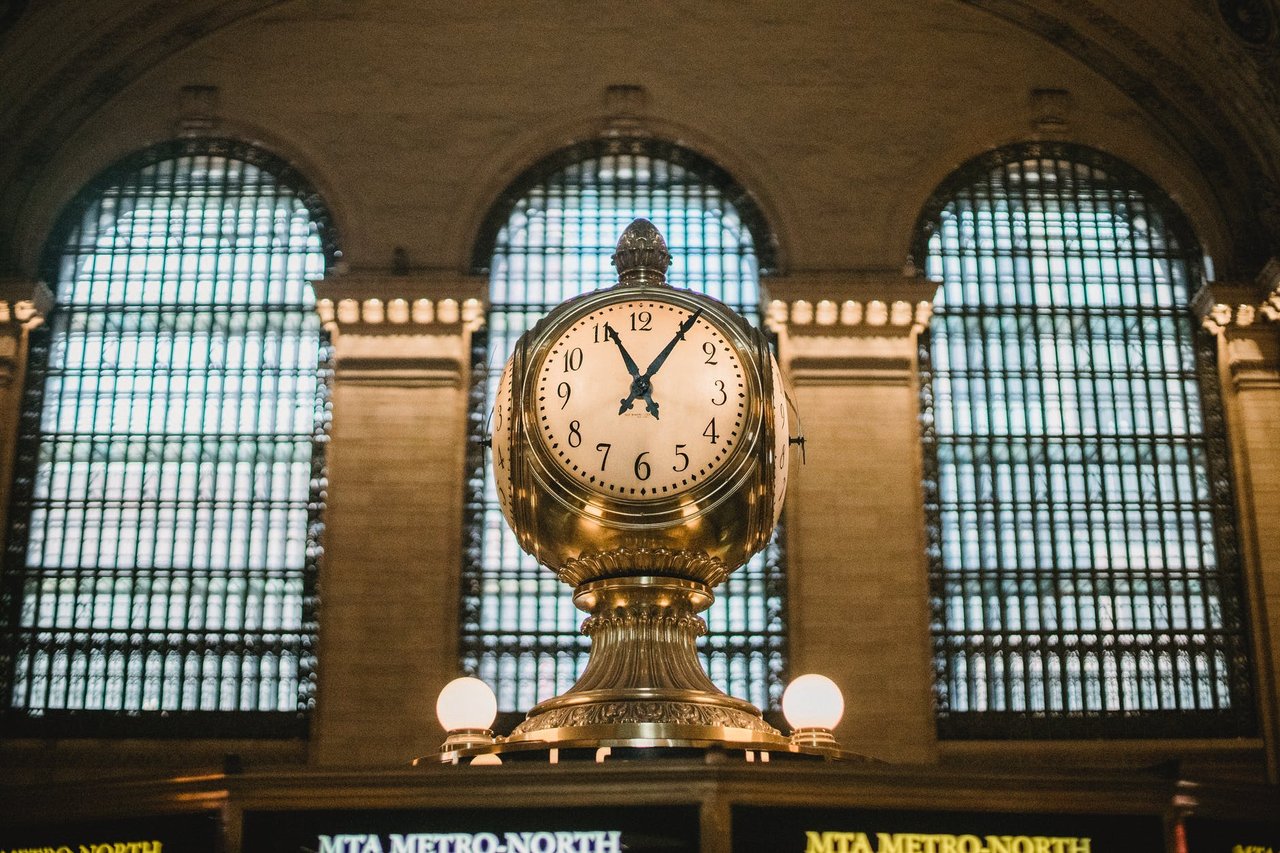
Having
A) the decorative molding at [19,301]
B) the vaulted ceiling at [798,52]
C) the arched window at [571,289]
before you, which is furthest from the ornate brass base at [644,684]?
the vaulted ceiling at [798,52]

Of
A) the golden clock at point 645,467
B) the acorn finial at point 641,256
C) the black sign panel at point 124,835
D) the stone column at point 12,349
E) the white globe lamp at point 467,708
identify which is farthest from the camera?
the stone column at point 12,349

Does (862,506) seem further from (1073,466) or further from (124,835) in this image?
(124,835)

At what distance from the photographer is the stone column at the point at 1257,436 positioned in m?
16.3

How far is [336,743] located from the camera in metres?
15.6

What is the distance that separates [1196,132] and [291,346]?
10001 mm

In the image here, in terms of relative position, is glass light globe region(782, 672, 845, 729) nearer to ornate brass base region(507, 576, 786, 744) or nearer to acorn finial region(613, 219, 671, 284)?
ornate brass base region(507, 576, 786, 744)

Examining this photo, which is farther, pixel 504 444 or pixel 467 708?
pixel 467 708

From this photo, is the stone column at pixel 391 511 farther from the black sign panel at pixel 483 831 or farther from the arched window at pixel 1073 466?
the black sign panel at pixel 483 831

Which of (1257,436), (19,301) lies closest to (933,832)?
(1257,436)

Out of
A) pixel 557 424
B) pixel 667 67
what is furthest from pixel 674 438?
pixel 667 67

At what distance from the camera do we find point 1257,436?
1705 centimetres

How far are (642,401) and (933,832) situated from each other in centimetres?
72

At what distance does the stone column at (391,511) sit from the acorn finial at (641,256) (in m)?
13.6

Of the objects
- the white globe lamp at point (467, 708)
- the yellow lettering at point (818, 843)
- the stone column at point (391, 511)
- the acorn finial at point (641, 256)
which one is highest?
the stone column at point (391, 511)
